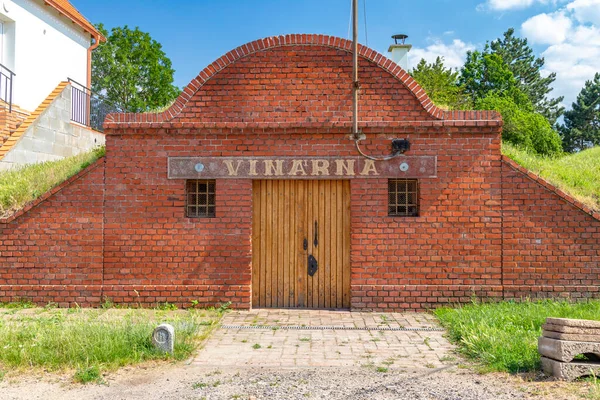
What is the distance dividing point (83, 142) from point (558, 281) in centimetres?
1269

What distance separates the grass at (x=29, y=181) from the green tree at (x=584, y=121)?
5341cm

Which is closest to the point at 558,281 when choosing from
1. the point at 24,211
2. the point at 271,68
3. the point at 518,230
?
the point at 518,230

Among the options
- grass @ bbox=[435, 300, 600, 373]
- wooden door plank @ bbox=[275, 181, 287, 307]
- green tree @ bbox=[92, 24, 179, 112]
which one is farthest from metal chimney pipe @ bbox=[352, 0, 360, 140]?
green tree @ bbox=[92, 24, 179, 112]

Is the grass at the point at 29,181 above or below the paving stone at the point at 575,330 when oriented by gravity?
above

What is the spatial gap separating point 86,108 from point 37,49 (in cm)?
278

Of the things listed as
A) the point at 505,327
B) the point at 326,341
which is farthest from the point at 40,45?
the point at 505,327

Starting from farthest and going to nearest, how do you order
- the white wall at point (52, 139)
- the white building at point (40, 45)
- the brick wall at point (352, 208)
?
the white building at point (40, 45), the white wall at point (52, 139), the brick wall at point (352, 208)

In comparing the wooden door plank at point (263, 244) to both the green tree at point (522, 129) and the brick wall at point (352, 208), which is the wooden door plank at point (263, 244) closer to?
the brick wall at point (352, 208)

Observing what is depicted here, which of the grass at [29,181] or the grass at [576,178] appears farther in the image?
the grass at [576,178]

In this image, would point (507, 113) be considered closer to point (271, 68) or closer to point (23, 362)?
point (271, 68)

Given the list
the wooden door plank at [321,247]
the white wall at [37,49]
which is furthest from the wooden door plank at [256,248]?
the white wall at [37,49]

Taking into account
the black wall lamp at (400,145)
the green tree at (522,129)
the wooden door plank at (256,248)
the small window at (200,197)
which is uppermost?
the green tree at (522,129)

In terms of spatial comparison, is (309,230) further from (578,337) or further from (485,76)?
(485,76)

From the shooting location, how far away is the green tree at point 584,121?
180 ft
